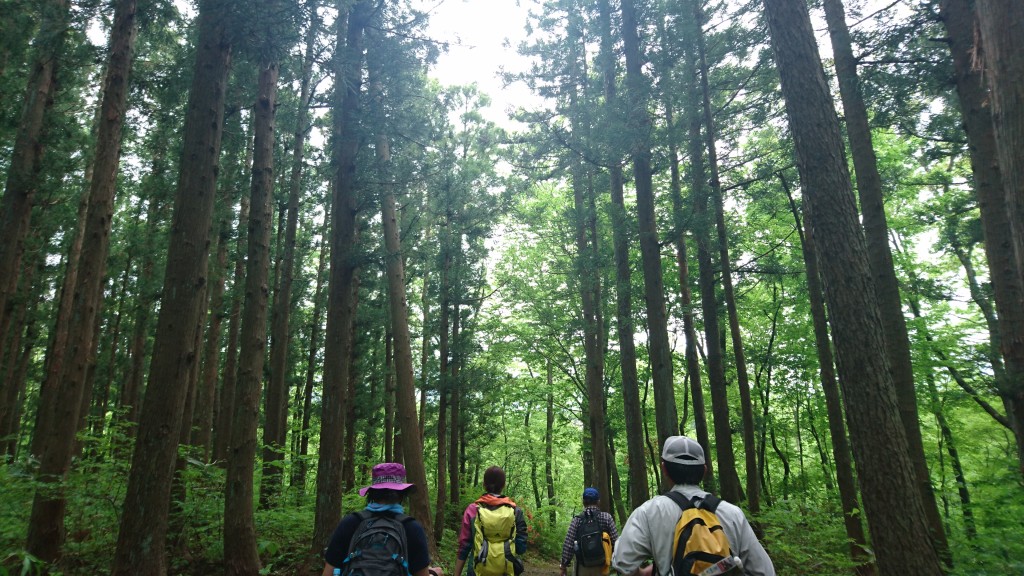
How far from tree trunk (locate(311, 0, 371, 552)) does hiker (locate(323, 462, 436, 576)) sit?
4.57m

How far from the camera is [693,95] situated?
11070mm

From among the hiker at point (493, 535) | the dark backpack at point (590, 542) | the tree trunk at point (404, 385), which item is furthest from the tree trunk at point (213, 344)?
the dark backpack at point (590, 542)

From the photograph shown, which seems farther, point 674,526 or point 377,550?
point 377,550

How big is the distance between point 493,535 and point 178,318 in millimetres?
4224

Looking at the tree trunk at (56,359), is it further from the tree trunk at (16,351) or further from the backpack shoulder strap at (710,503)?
the backpack shoulder strap at (710,503)

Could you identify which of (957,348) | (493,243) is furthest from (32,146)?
(957,348)

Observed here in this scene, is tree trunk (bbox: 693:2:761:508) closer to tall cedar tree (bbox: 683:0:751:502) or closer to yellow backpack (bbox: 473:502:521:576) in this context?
tall cedar tree (bbox: 683:0:751:502)

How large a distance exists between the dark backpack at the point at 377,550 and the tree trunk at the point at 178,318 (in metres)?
2.88

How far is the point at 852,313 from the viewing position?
472 centimetres

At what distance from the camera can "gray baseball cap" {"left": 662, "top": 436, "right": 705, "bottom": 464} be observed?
10.3 ft

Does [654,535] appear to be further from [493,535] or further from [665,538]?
[493,535]

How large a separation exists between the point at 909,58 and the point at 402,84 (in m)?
8.84

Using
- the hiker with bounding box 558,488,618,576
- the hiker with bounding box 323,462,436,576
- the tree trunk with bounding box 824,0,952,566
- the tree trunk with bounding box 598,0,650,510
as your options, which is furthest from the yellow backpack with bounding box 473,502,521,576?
the tree trunk with bounding box 598,0,650,510

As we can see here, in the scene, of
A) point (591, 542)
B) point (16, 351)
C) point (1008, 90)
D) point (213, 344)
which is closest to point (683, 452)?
point (591, 542)
